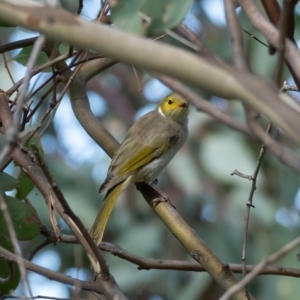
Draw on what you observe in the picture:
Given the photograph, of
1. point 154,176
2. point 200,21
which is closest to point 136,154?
point 154,176

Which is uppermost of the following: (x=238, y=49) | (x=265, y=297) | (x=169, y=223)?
(x=265, y=297)

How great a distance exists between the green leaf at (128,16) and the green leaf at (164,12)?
2 centimetres

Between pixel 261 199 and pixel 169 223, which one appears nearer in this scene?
pixel 169 223

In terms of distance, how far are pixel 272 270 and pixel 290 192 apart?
2961 mm

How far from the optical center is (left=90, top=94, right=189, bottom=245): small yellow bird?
343cm

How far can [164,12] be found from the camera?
141 cm

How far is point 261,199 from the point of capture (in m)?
5.32

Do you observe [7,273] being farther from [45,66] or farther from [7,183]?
[45,66]

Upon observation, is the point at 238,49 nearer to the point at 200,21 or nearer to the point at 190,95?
the point at 190,95

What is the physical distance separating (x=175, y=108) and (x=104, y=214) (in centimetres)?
124

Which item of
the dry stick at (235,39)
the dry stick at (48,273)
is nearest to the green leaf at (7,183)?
the dry stick at (48,273)

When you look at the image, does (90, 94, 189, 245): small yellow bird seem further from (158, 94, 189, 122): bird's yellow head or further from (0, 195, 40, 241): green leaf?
(0, 195, 40, 241): green leaf

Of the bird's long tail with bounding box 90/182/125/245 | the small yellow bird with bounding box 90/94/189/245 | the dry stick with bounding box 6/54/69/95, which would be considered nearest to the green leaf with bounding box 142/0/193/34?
the dry stick with bounding box 6/54/69/95

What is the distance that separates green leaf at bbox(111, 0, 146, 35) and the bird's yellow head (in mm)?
2683
